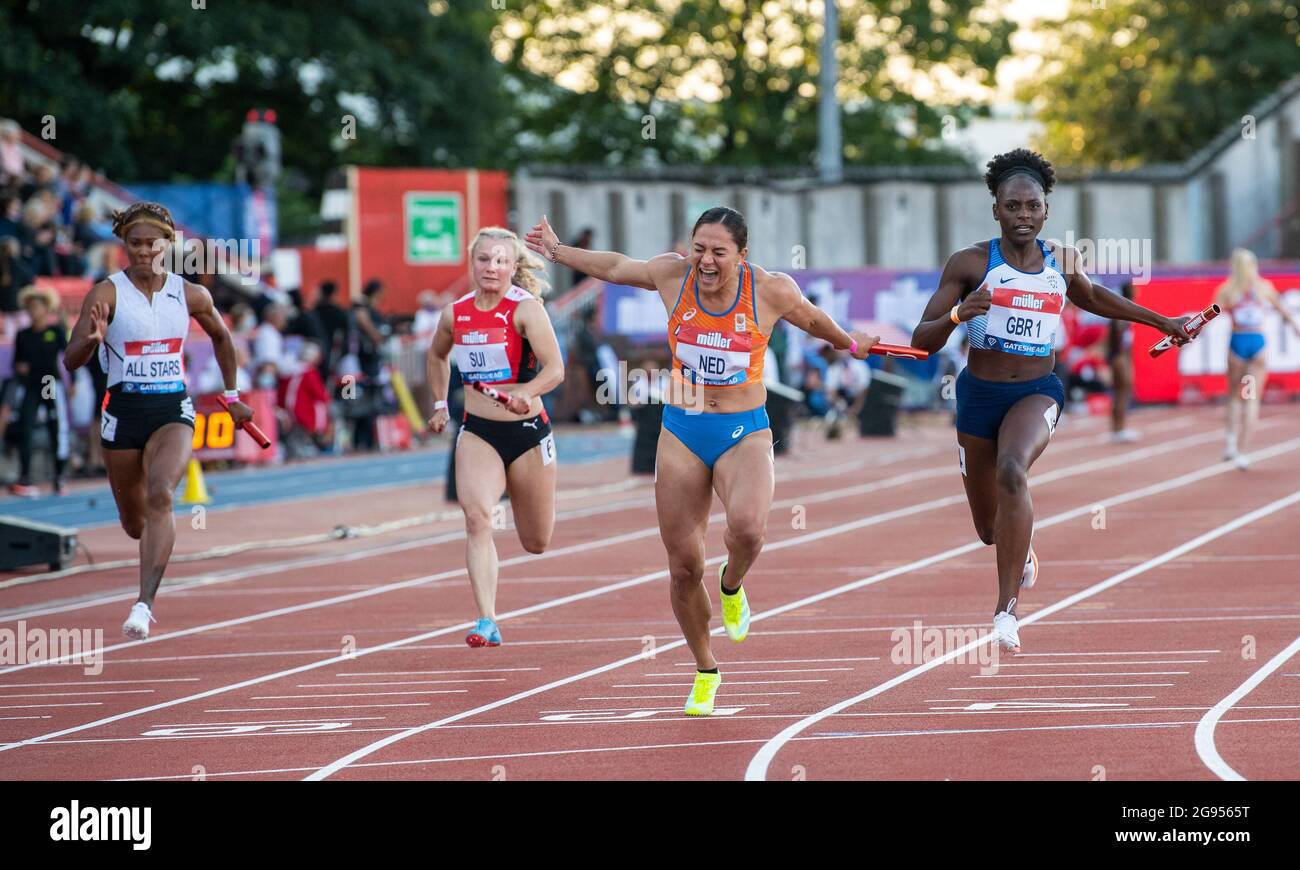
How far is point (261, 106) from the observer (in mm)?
43406

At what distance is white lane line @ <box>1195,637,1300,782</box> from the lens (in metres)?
6.87

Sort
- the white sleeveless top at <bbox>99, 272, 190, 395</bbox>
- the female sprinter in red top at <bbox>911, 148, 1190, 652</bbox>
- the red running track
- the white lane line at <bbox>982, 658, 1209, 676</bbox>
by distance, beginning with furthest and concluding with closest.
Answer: the white sleeveless top at <bbox>99, 272, 190, 395</bbox>
the white lane line at <bbox>982, 658, 1209, 676</bbox>
the female sprinter in red top at <bbox>911, 148, 1190, 652</bbox>
the red running track

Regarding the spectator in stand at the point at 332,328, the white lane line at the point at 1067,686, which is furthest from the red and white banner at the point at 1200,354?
the white lane line at the point at 1067,686

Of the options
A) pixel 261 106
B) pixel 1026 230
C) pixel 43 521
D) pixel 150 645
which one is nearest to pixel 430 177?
pixel 261 106

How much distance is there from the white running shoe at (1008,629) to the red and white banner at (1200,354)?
2316 cm

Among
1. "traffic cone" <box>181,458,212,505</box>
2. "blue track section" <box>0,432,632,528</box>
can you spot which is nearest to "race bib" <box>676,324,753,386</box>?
"blue track section" <box>0,432,632,528</box>

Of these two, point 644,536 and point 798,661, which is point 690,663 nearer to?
point 798,661

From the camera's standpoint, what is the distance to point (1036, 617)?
37.2 feet

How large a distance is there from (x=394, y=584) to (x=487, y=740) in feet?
20.0

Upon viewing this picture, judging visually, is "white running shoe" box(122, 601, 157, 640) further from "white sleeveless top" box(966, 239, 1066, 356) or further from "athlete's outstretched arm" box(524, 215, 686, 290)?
"white sleeveless top" box(966, 239, 1066, 356)

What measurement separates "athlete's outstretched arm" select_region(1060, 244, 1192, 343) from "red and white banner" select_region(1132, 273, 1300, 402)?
2245 centimetres

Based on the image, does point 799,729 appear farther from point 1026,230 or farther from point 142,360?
point 142,360

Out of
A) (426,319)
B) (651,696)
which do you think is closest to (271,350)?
Answer: (426,319)

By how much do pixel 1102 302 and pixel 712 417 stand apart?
2.20 m
